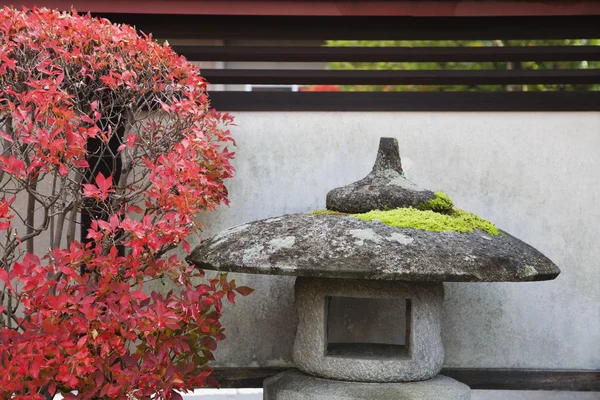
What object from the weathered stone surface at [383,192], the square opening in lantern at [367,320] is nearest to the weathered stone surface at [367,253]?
the weathered stone surface at [383,192]

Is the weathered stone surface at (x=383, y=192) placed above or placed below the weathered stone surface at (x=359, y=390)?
above

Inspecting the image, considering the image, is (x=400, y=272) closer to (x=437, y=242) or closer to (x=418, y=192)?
(x=437, y=242)

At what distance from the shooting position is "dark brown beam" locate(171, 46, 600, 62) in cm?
514

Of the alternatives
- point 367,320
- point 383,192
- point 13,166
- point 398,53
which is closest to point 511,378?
point 367,320

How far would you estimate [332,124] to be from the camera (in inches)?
200

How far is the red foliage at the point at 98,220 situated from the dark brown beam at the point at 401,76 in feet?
2.73

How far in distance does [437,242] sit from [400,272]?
337mm

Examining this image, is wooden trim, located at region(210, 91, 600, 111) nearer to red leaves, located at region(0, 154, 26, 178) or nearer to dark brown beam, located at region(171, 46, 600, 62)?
dark brown beam, located at region(171, 46, 600, 62)

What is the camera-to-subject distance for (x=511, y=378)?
196 inches

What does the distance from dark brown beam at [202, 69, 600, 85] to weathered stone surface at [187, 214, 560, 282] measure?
5.04 ft

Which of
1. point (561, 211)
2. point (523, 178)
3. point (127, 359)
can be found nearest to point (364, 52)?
point (523, 178)

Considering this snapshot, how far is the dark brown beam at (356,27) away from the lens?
5.14 meters

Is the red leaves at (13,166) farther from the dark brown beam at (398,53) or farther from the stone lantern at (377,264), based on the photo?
the dark brown beam at (398,53)

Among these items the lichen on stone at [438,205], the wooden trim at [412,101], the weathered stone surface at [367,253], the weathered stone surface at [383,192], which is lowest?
the weathered stone surface at [367,253]
